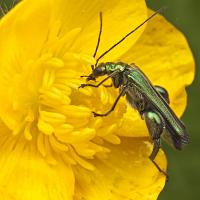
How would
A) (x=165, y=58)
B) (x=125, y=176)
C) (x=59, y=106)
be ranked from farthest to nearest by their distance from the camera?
(x=165, y=58), (x=125, y=176), (x=59, y=106)

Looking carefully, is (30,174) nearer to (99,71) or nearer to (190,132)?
(99,71)

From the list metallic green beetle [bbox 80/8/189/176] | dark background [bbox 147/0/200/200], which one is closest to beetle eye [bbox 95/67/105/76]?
metallic green beetle [bbox 80/8/189/176]

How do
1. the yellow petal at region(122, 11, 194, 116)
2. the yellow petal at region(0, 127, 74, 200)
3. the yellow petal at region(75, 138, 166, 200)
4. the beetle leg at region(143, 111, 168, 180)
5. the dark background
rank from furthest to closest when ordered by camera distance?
the dark background < the yellow petal at region(122, 11, 194, 116) < the yellow petal at region(75, 138, 166, 200) < the beetle leg at region(143, 111, 168, 180) < the yellow petal at region(0, 127, 74, 200)

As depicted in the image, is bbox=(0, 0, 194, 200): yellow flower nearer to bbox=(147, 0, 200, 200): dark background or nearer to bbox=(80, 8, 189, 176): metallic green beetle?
bbox=(80, 8, 189, 176): metallic green beetle

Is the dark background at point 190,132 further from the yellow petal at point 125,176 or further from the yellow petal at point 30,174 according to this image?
the yellow petal at point 30,174

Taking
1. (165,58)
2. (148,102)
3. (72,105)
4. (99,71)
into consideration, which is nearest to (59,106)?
(72,105)

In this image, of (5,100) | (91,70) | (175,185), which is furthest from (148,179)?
(175,185)

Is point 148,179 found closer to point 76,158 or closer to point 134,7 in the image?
point 76,158
